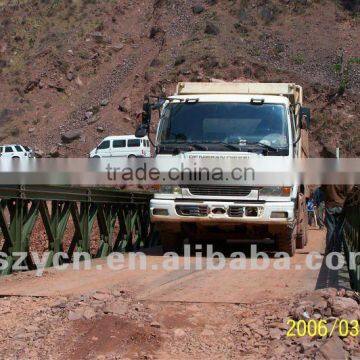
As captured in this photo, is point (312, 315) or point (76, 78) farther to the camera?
point (76, 78)

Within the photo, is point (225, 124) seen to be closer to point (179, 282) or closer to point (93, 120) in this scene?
point (179, 282)

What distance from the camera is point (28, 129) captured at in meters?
48.3

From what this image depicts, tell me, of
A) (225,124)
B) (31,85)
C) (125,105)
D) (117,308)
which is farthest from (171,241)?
(31,85)

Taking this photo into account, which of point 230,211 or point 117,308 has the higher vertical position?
point 230,211

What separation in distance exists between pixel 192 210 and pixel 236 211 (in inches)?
28.9

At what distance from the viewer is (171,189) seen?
11469mm

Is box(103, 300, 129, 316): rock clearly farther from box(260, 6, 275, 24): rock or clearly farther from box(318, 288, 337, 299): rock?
box(260, 6, 275, 24): rock

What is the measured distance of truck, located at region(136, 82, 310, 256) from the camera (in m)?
11.2

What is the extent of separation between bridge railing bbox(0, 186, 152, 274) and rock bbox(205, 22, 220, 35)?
36468mm

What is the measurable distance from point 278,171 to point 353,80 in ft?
117

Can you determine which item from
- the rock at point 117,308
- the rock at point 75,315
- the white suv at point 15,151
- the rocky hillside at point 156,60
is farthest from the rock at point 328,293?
the white suv at point 15,151

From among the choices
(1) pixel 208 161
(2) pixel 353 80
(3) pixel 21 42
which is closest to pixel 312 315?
(1) pixel 208 161

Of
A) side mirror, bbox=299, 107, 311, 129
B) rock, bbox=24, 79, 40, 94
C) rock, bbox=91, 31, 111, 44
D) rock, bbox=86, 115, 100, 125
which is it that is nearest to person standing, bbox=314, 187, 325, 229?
side mirror, bbox=299, 107, 311, 129

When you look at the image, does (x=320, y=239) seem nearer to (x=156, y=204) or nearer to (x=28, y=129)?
(x=156, y=204)
